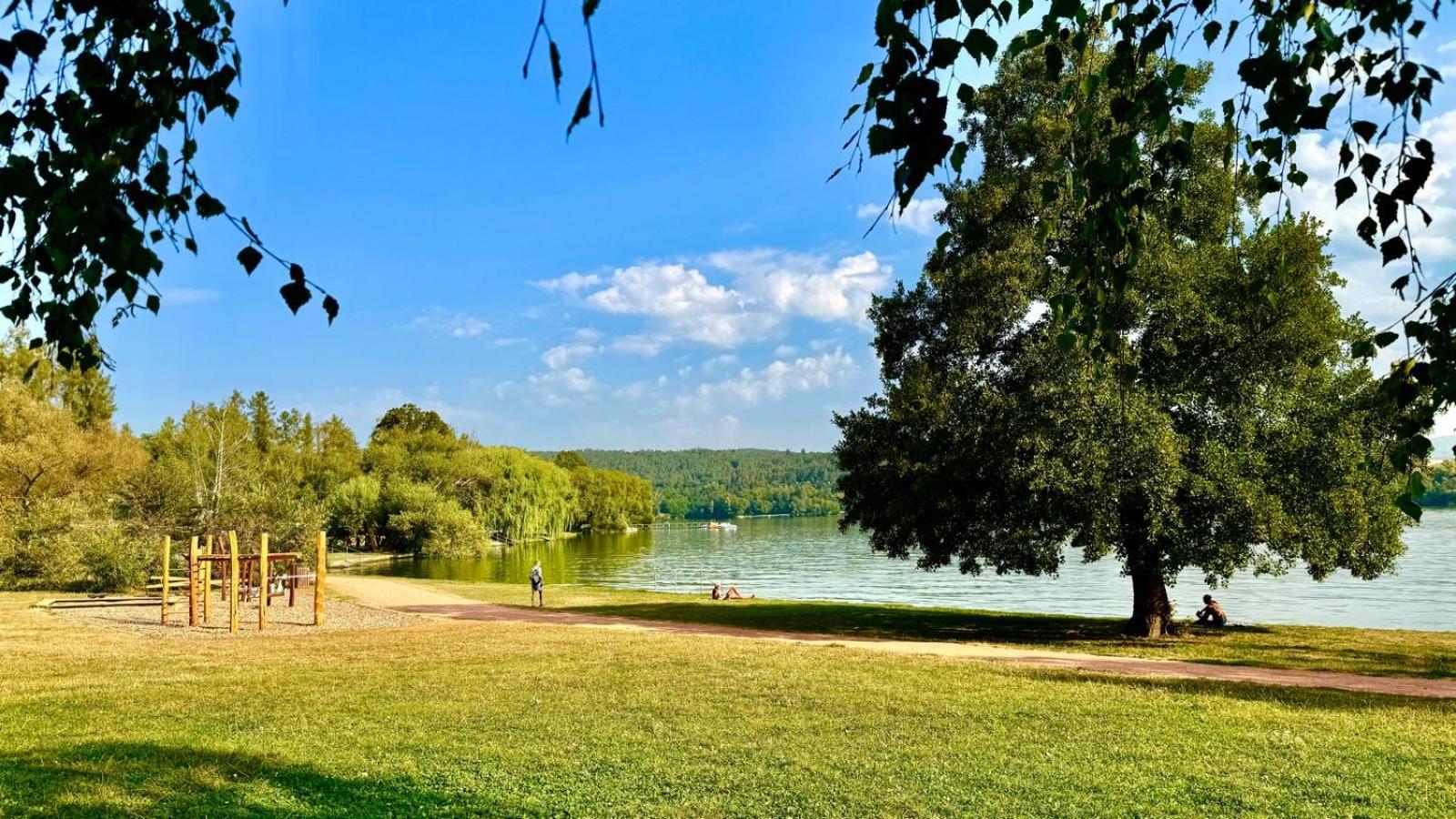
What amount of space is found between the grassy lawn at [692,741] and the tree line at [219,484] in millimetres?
4180

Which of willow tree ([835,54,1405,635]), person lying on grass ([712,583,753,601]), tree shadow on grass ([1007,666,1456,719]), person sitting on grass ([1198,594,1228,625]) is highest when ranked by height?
willow tree ([835,54,1405,635])

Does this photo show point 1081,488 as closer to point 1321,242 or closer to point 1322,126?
point 1321,242

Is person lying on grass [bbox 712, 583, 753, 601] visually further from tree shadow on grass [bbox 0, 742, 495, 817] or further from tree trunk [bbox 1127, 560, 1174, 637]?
tree shadow on grass [bbox 0, 742, 495, 817]

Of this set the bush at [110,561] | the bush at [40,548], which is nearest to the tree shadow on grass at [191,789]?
the bush at [110,561]

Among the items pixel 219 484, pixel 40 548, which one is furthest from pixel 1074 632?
pixel 219 484

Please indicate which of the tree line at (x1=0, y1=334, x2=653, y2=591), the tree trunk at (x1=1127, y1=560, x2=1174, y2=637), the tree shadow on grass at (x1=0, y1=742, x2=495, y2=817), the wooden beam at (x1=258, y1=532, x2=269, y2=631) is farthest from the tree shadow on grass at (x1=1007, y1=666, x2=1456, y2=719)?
the wooden beam at (x1=258, y1=532, x2=269, y2=631)

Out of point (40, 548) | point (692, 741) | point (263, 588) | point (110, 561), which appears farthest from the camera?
point (110, 561)

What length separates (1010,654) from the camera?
647 inches

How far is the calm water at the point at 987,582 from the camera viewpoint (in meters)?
30.8

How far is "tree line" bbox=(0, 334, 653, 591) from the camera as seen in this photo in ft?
97.8

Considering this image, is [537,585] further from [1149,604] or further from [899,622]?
[1149,604]

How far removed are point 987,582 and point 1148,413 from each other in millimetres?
27060

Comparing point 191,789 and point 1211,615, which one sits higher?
point 191,789

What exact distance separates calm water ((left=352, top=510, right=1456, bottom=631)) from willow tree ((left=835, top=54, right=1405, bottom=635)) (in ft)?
36.9
